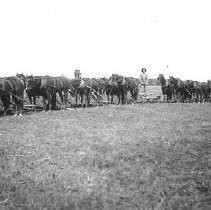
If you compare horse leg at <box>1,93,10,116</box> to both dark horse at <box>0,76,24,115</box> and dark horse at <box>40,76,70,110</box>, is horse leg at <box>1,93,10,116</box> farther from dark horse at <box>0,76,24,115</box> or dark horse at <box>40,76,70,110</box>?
dark horse at <box>40,76,70,110</box>

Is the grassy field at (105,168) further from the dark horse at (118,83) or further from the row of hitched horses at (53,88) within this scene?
the dark horse at (118,83)

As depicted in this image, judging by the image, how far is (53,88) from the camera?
17.4m

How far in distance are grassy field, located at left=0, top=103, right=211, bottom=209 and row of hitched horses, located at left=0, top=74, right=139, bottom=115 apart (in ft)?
16.4

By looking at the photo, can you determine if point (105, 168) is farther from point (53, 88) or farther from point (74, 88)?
point (74, 88)

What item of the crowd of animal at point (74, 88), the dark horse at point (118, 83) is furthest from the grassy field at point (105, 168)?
the dark horse at point (118, 83)

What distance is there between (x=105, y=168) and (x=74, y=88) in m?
13.9

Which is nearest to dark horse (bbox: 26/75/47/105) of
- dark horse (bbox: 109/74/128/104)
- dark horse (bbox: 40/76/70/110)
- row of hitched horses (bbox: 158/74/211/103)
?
dark horse (bbox: 40/76/70/110)

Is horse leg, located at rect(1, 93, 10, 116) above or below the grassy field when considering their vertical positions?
above

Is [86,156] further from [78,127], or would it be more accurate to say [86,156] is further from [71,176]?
[78,127]

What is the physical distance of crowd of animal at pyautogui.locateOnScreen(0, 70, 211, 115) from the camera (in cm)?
1495

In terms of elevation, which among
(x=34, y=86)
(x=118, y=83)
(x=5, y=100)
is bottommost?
(x=5, y=100)

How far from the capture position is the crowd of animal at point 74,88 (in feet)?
49.1

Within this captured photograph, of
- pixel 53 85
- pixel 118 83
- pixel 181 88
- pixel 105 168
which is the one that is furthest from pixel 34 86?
pixel 181 88

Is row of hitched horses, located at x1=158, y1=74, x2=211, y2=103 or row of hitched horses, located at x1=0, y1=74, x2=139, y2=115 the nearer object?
row of hitched horses, located at x1=0, y1=74, x2=139, y2=115
